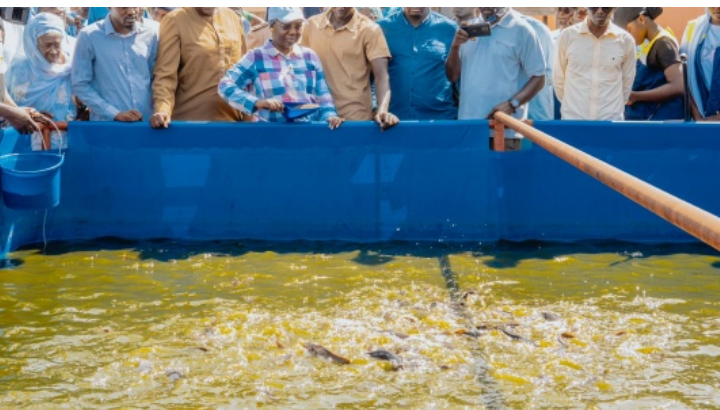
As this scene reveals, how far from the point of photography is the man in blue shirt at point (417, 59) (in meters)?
8.43

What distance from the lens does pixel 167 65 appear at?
7.92 metres

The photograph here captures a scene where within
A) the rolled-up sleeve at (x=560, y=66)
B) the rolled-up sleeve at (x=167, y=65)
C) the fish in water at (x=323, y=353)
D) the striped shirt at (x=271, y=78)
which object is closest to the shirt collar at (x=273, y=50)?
the striped shirt at (x=271, y=78)

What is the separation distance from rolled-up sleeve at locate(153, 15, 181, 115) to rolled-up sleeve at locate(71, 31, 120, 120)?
36 centimetres

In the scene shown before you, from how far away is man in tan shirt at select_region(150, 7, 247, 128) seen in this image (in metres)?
7.92

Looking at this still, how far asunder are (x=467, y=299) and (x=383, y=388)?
5.57ft

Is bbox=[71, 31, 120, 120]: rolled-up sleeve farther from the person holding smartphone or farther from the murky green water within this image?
the person holding smartphone

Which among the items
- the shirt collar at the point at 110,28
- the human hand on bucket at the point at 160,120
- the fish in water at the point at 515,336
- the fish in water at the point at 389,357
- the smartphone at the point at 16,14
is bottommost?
the fish in water at the point at 515,336

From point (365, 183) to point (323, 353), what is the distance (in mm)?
3079

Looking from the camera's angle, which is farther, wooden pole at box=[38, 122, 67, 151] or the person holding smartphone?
the person holding smartphone

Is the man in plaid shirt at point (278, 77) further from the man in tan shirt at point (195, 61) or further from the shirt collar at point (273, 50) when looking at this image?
the man in tan shirt at point (195, 61)

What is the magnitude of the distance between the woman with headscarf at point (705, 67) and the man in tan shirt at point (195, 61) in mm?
3850

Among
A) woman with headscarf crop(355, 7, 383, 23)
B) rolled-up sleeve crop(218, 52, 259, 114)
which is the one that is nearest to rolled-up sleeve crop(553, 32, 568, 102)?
rolled-up sleeve crop(218, 52, 259, 114)

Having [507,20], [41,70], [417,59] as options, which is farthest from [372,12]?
[41,70]

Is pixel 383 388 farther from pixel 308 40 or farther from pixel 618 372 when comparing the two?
pixel 308 40
